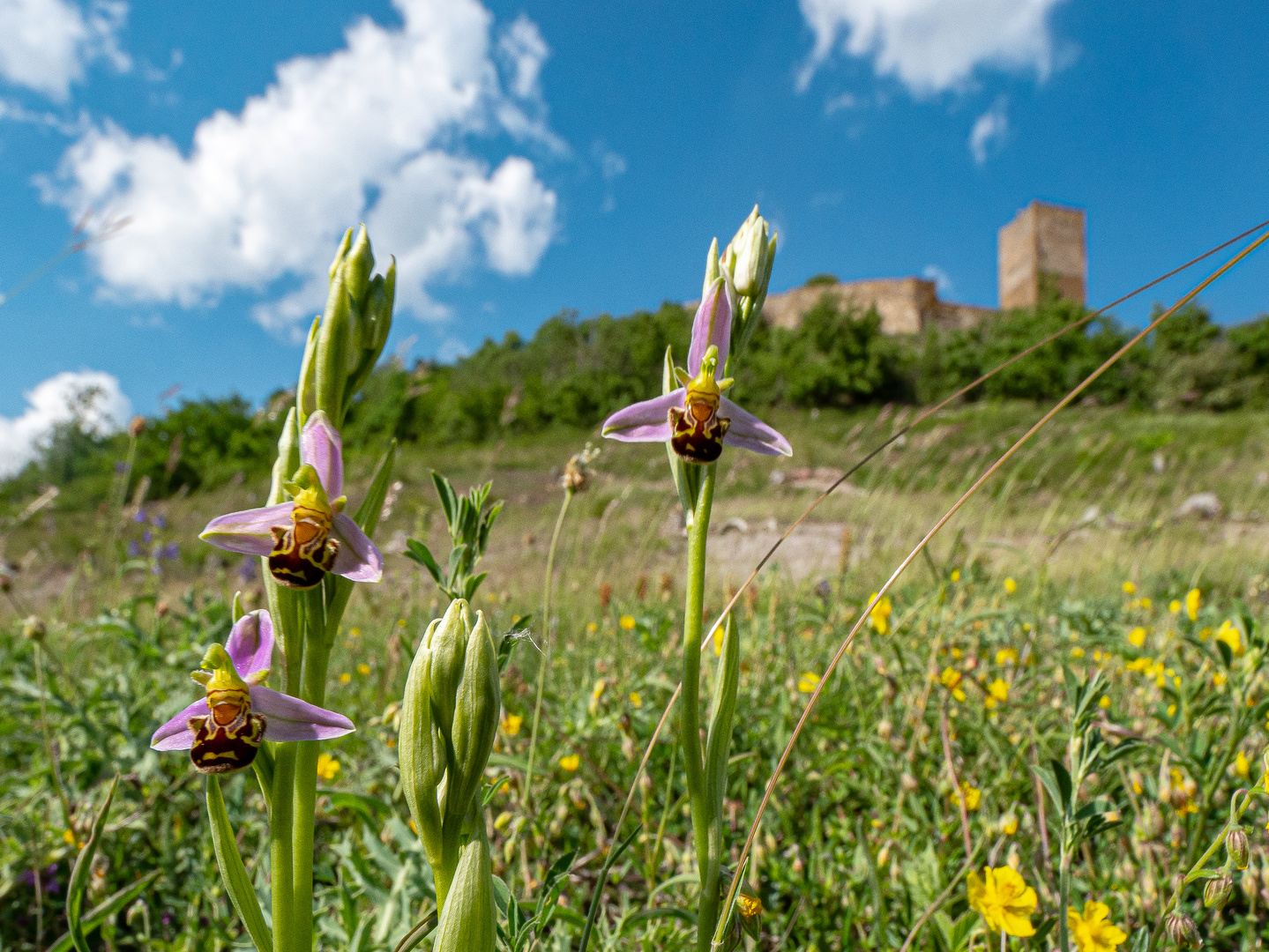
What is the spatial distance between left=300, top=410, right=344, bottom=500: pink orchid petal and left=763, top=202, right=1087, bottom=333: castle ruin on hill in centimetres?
3655

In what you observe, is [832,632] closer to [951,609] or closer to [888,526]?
[951,609]

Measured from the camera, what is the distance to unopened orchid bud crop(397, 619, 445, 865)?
0.63 meters

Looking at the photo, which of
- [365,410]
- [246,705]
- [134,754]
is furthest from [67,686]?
[365,410]

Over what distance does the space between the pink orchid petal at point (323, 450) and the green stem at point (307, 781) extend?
0.12 metres

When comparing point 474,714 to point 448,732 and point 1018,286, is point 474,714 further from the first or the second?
point 1018,286

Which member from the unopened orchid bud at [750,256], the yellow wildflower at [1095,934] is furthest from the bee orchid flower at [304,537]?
the yellow wildflower at [1095,934]

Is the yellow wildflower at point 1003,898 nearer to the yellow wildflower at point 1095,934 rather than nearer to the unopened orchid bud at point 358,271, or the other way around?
Result: the yellow wildflower at point 1095,934

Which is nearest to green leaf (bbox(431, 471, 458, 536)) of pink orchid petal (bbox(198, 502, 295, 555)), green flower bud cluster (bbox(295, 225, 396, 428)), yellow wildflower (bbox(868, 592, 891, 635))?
green flower bud cluster (bbox(295, 225, 396, 428))

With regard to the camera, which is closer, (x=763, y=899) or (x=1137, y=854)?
(x=1137, y=854)

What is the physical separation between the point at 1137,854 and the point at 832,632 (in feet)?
3.70

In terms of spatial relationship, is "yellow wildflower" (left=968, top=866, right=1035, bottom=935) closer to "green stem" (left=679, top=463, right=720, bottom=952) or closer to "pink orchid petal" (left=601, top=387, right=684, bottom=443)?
"green stem" (left=679, top=463, right=720, bottom=952)

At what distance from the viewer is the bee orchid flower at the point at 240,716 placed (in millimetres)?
661

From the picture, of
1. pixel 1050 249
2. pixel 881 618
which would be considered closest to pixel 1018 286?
pixel 1050 249

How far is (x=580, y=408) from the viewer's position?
21547mm
